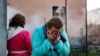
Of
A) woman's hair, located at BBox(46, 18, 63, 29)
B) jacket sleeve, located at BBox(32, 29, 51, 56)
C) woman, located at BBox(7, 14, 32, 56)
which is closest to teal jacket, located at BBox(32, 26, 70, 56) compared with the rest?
jacket sleeve, located at BBox(32, 29, 51, 56)

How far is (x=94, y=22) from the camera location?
9.86 m

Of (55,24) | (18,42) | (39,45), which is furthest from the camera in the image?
(18,42)

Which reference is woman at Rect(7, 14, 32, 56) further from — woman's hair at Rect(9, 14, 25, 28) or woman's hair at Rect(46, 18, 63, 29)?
woman's hair at Rect(46, 18, 63, 29)

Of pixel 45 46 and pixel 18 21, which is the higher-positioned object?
pixel 18 21

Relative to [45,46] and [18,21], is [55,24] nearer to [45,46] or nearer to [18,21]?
[45,46]

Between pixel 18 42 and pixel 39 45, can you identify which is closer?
pixel 39 45

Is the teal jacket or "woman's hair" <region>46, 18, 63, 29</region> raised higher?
"woman's hair" <region>46, 18, 63, 29</region>

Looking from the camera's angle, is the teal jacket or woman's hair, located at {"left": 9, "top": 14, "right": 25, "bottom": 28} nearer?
the teal jacket

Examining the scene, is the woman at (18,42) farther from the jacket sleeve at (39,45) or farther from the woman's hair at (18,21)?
the jacket sleeve at (39,45)

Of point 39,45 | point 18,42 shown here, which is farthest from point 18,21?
point 39,45

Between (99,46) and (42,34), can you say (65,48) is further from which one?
(99,46)

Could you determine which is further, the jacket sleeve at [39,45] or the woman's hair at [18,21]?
the woman's hair at [18,21]

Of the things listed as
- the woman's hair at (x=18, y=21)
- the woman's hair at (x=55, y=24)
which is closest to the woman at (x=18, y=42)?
the woman's hair at (x=18, y=21)

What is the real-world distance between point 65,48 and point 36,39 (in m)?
0.42
